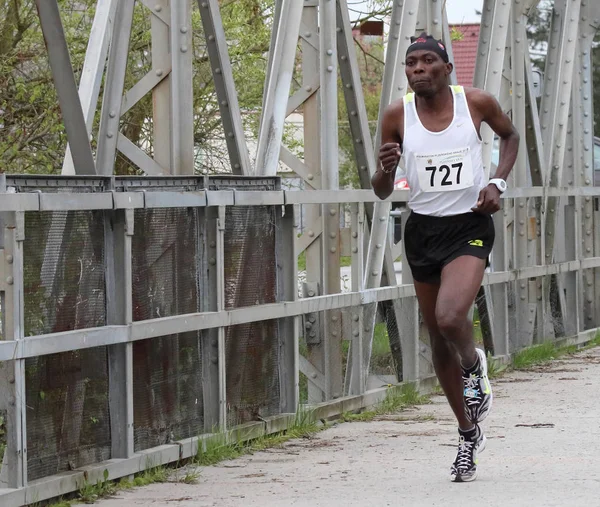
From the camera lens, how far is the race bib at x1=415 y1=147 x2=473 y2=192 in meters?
6.50

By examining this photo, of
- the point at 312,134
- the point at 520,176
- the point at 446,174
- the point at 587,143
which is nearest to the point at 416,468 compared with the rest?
the point at 446,174

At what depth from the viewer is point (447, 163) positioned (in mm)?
6516

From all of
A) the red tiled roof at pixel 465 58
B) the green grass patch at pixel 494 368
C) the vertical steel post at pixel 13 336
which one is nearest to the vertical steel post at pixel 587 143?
the green grass patch at pixel 494 368

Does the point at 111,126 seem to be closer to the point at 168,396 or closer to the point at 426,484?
the point at 168,396

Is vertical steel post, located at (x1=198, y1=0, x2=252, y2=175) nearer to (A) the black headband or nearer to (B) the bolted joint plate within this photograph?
(B) the bolted joint plate

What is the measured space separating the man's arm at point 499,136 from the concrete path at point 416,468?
120cm

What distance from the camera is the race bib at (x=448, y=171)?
6.50 metres

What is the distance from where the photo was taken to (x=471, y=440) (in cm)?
649

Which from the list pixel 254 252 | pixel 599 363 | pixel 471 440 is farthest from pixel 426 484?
pixel 599 363

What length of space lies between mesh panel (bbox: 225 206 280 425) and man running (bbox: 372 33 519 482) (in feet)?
3.52

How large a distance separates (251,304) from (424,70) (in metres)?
1.72

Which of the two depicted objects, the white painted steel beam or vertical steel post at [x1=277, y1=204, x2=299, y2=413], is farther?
the white painted steel beam

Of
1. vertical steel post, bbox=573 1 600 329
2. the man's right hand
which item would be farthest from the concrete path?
vertical steel post, bbox=573 1 600 329

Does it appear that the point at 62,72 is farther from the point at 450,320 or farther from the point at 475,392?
the point at 475,392
